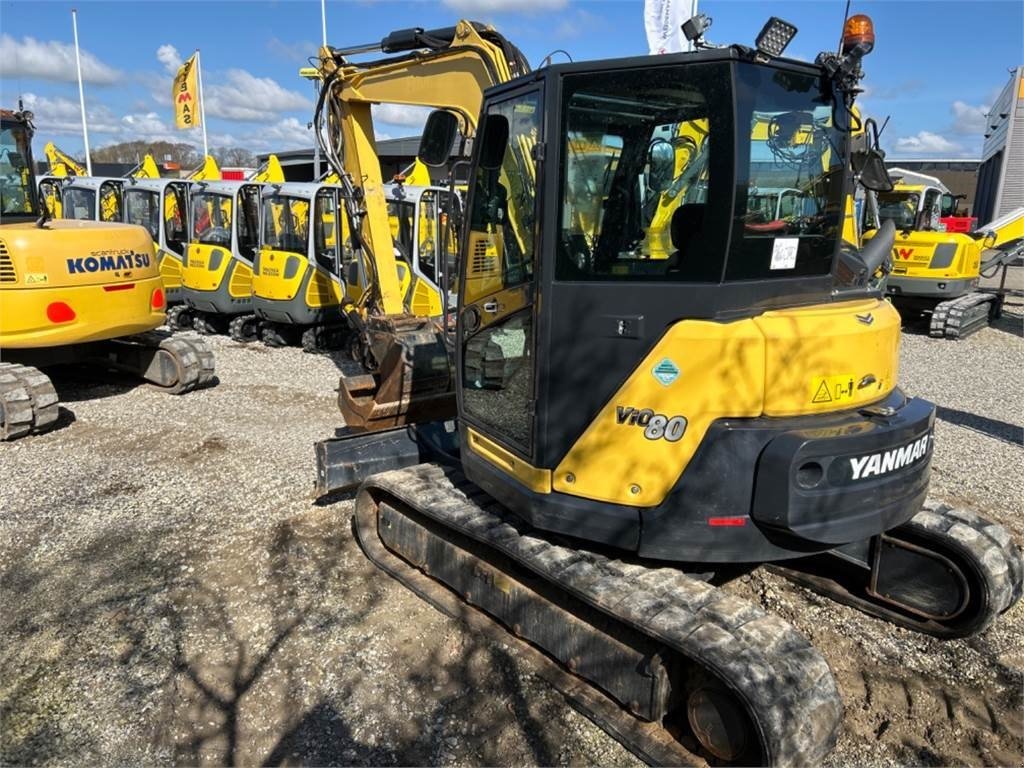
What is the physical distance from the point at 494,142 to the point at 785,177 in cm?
133

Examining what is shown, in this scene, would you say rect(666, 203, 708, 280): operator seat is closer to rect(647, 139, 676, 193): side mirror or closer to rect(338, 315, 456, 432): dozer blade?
rect(647, 139, 676, 193): side mirror

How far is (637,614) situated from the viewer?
10.1ft

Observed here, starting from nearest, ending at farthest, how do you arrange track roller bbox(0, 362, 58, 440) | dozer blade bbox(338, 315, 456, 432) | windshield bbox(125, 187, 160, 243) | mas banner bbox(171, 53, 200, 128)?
1. dozer blade bbox(338, 315, 456, 432)
2. track roller bbox(0, 362, 58, 440)
3. windshield bbox(125, 187, 160, 243)
4. mas banner bbox(171, 53, 200, 128)

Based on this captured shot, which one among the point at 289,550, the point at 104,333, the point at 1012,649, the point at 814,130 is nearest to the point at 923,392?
the point at 1012,649

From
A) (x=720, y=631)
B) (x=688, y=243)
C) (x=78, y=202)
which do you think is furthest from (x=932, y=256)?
(x=78, y=202)

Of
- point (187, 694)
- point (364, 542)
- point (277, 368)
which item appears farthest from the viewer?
point (277, 368)

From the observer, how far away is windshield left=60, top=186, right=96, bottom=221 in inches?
531

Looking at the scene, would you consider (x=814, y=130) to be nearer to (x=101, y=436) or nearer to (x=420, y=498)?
(x=420, y=498)

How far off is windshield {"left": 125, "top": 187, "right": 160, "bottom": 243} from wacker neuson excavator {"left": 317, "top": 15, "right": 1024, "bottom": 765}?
10.7m

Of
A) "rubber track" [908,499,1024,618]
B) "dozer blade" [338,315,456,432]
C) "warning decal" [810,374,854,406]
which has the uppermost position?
"warning decal" [810,374,854,406]

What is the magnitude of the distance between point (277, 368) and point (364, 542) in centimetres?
589

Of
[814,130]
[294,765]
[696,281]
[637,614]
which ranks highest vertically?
[814,130]

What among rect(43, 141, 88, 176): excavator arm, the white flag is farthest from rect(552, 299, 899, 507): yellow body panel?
rect(43, 141, 88, 176): excavator arm

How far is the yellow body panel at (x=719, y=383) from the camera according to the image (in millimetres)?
3014
